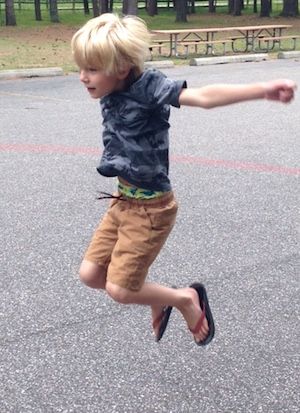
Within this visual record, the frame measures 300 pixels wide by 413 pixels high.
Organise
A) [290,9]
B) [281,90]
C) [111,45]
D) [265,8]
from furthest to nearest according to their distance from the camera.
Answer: [265,8] → [290,9] → [111,45] → [281,90]

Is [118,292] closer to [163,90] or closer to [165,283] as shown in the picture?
[163,90]

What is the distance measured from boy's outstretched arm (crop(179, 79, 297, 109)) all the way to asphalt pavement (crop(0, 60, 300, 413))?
4.44ft

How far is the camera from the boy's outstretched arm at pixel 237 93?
2.55 metres

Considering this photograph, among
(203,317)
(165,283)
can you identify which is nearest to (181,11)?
(165,283)

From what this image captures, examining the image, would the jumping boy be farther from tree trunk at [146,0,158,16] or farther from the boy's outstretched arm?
tree trunk at [146,0,158,16]

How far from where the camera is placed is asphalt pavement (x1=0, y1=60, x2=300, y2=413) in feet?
10.4

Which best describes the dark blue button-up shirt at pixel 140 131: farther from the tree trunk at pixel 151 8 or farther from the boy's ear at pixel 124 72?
the tree trunk at pixel 151 8

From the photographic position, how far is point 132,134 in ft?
9.46

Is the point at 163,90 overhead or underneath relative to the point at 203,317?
overhead

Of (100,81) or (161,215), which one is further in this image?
(161,215)

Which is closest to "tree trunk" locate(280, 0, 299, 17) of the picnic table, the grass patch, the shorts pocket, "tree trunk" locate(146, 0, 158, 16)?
the grass patch

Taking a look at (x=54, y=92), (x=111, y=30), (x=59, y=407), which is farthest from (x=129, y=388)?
(x=54, y=92)

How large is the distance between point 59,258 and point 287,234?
6.01ft

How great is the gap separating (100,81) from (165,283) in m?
A: 1.96
